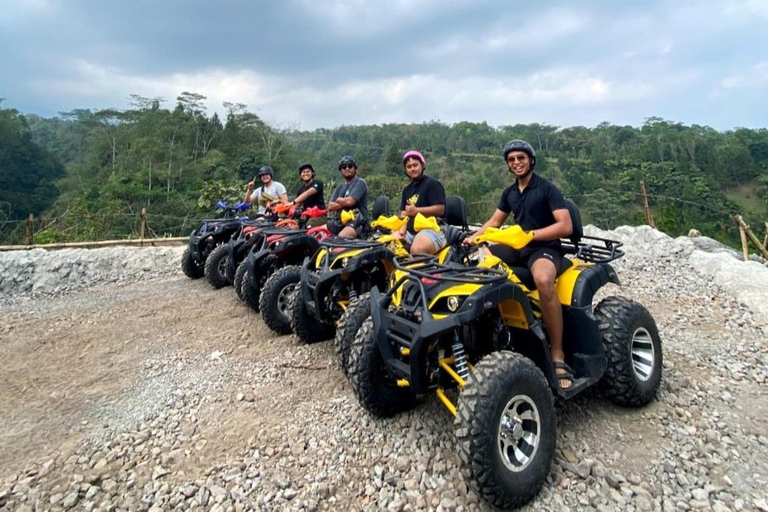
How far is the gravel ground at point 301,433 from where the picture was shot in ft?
8.37

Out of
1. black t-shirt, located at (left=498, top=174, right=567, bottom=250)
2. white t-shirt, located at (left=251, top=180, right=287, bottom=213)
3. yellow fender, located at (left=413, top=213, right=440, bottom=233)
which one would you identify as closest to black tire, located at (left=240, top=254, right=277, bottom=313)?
yellow fender, located at (left=413, top=213, right=440, bottom=233)

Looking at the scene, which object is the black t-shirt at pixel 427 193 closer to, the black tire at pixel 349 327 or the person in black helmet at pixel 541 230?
the person in black helmet at pixel 541 230

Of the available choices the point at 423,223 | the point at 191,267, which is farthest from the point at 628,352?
the point at 191,267

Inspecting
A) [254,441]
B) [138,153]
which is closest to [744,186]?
[138,153]

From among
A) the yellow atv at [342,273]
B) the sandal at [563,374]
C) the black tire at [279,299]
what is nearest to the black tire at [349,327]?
the yellow atv at [342,273]

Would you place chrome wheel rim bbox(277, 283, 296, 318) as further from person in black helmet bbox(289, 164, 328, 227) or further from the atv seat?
the atv seat

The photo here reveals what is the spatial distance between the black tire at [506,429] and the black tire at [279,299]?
2.94 meters

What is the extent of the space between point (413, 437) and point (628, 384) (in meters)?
1.47

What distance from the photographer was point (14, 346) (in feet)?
18.6

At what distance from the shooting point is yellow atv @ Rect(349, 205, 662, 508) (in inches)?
89.1

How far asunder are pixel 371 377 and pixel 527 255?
1332 mm

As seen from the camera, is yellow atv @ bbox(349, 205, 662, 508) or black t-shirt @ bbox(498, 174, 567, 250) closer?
yellow atv @ bbox(349, 205, 662, 508)

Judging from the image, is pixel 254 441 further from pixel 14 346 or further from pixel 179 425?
pixel 14 346

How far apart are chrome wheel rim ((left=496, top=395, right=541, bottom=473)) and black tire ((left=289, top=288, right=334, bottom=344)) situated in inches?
93.9
